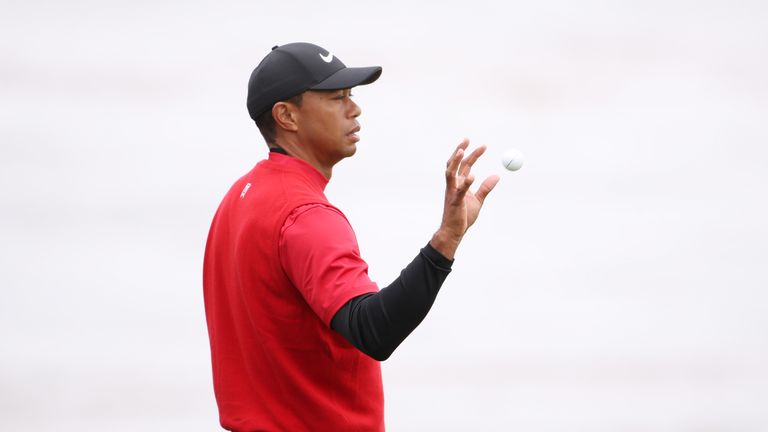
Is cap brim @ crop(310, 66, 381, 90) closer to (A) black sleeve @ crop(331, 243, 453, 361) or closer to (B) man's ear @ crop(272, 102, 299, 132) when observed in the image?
(B) man's ear @ crop(272, 102, 299, 132)

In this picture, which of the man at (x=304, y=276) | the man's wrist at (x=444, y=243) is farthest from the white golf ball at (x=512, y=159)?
the man's wrist at (x=444, y=243)

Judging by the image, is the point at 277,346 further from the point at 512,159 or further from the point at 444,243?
the point at 512,159

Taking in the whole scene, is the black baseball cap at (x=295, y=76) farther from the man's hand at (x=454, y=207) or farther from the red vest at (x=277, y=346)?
the man's hand at (x=454, y=207)

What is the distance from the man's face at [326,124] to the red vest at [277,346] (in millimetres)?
57

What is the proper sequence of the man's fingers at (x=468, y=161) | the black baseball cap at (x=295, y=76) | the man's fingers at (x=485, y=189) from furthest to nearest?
the black baseball cap at (x=295, y=76) → the man's fingers at (x=485, y=189) → the man's fingers at (x=468, y=161)

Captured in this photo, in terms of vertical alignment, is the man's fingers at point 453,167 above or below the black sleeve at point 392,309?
above

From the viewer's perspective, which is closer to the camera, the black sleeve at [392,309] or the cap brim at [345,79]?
the black sleeve at [392,309]

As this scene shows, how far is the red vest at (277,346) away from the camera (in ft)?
5.95

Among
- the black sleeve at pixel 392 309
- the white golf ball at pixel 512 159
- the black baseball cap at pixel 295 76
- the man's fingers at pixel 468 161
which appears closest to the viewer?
the black sleeve at pixel 392 309

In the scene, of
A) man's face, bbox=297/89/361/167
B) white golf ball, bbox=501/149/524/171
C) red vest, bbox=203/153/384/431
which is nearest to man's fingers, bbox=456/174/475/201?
red vest, bbox=203/153/384/431

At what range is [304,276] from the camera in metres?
1.71

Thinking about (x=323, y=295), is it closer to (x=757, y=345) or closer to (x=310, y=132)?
(x=310, y=132)

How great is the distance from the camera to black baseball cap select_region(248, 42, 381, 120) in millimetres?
1955

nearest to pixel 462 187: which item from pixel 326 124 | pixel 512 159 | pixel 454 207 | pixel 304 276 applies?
pixel 454 207
